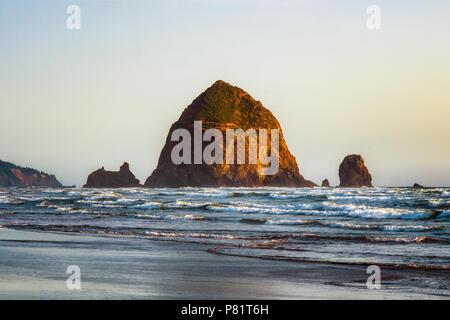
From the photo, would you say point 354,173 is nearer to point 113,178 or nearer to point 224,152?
point 224,152

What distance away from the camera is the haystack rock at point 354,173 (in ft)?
491

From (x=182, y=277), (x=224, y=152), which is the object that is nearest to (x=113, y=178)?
(x=224, y=152)

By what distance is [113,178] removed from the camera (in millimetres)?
160375

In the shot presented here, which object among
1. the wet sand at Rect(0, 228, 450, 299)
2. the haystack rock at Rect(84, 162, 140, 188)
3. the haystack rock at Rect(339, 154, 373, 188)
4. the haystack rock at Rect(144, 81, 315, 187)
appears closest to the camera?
the wet sand at Rect(0, 228, 450, 299)

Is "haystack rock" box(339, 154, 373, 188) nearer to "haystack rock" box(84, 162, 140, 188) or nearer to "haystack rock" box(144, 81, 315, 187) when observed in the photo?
"haystack rock" box(144, 81, 315, 187)

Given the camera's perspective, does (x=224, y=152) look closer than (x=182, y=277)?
No

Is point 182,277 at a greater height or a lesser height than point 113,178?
greater

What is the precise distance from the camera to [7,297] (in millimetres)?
7211

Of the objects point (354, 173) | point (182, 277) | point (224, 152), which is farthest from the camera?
point (224, 152)

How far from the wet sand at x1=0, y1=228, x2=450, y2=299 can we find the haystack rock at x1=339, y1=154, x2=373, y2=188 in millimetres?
140578

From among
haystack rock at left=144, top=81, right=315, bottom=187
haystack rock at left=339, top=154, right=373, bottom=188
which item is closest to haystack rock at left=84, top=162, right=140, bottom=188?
haystack rock at left=144, top=81, right=315, bottom=187

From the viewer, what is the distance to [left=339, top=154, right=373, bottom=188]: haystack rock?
150m

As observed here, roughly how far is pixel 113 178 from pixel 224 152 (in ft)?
113
